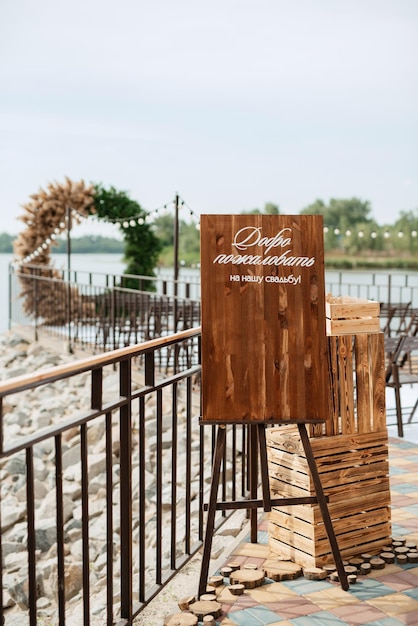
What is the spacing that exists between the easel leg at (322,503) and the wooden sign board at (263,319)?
0.11 meters

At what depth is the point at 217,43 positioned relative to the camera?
3947 cm

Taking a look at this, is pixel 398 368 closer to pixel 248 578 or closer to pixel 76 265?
pixel 248 578

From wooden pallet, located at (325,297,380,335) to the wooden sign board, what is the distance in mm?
431

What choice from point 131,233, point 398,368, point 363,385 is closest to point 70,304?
point 131,233

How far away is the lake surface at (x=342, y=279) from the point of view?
467 inches

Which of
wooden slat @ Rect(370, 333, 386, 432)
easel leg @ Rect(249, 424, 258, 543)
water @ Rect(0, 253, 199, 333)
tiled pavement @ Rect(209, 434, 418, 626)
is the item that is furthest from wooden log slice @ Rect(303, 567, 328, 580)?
water @ Rect(0, 253, 199, 333)

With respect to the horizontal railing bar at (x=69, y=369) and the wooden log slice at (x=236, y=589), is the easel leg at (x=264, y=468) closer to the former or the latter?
the wooden log slice at (x=236, y=589)

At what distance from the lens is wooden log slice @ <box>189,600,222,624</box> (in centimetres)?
266

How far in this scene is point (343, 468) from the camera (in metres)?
3.14

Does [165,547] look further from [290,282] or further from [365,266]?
[365,266]

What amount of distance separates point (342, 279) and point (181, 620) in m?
11.0

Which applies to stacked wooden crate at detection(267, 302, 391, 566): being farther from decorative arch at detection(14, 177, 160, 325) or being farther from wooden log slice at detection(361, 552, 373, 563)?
decorative arch at detection(14, 177, 160, 325)

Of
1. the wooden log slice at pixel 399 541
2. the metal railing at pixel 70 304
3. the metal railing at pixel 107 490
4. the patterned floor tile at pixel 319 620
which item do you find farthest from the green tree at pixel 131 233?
the patterned floor tile at pixel 319 620

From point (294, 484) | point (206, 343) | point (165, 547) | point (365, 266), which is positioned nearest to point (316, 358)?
point (206, 343)
